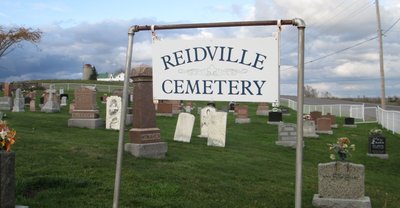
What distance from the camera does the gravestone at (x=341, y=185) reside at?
8391mm

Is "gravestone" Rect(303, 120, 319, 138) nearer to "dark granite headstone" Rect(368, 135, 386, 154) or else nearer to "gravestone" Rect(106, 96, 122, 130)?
"dark granite headstone" Rect(368, 135, 386, 154)

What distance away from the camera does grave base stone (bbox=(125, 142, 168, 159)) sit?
39.4ft

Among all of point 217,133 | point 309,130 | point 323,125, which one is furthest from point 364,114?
point 217,133

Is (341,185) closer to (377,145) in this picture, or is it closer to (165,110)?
(377,145)

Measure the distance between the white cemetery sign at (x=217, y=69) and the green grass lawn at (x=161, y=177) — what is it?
2.66 m

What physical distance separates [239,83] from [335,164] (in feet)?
14.1

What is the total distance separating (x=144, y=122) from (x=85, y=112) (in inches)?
286

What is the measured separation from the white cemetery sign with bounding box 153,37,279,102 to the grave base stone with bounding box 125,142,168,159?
6773 mm

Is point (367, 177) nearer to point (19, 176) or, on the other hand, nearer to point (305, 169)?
point (305, 169)

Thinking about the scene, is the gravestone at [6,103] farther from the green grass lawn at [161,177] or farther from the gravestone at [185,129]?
the gravestone at [185,129]

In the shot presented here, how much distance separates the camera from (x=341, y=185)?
8.48 metres

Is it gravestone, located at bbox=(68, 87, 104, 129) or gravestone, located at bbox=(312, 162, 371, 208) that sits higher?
gravestone, located at bbox=(68, 87, 104, 129)

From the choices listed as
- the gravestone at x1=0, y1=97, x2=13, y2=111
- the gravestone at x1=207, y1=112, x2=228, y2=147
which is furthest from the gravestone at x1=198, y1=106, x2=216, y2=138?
the gravestone at x1=0, y1=97, x2=13, y2=111

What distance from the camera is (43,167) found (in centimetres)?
913
